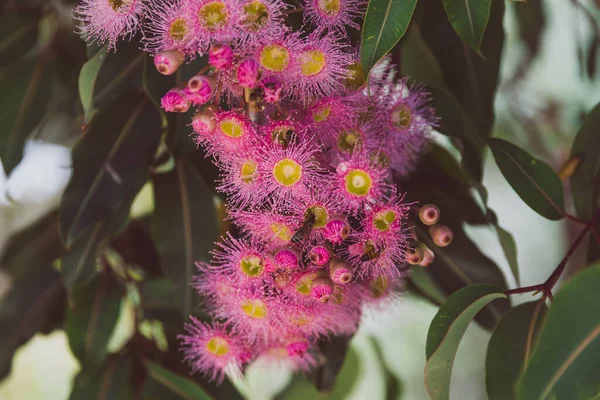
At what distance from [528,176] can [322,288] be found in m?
0.31

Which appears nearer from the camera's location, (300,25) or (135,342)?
(300,25)

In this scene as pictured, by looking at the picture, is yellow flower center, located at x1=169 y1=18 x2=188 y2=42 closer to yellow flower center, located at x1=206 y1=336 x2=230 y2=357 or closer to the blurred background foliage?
the blurred background foliage

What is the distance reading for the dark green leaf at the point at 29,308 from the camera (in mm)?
986

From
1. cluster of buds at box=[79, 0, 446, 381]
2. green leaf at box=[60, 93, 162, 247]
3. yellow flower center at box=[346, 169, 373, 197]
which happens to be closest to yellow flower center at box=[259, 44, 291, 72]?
cluster of buds at box=[79, 0, 446, 381]

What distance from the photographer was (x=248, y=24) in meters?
0.51

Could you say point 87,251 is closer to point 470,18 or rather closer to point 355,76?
point 355,76

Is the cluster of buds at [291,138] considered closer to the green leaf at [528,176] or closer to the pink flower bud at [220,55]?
the pink flower bud at [220,55]

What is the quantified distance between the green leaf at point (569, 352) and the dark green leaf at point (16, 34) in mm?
871

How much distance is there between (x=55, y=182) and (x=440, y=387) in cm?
88

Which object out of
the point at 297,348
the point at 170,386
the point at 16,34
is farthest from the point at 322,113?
the point at 16,34

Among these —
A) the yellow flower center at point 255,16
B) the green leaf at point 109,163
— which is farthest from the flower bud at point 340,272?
the green leaf at point 109,163

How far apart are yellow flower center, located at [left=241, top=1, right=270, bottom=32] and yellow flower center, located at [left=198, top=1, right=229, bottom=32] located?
16 mm

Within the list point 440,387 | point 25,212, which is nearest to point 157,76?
point 440,387

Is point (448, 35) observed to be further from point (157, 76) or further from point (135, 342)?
point (135, 342)
